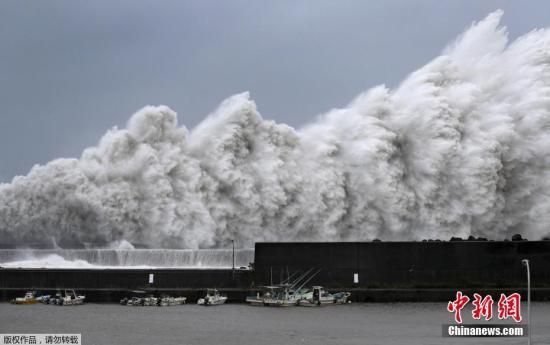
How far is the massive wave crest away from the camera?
47.3 meters

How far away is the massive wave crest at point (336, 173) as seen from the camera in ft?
155

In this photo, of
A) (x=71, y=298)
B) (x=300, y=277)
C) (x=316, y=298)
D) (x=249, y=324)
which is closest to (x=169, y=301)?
(x=71, y=298)

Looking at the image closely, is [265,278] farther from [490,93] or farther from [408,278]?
[490,93]

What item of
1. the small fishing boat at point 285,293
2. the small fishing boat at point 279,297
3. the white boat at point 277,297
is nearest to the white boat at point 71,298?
the small fishing boat at point 285,293

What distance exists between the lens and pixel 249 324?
3206 centimetres

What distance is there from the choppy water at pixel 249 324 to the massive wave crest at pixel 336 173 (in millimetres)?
9709

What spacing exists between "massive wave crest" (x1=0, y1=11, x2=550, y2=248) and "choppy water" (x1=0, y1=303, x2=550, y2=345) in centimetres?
971

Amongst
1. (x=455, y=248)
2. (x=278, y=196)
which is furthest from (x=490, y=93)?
(x=455, y=248)

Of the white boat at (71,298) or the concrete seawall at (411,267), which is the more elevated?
the concrete seawall at (411,267)

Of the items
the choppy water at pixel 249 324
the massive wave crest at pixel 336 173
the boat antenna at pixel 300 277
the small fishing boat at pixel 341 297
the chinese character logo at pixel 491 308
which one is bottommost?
the choppy water at pixel 249 324

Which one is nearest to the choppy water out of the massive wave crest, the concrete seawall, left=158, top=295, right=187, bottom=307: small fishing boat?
left=158, top=295, right=187, bottom=307: small fishing boat

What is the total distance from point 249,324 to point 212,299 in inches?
234

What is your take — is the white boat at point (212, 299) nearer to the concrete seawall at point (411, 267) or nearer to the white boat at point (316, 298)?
the concrete seawall at point (411, 267)

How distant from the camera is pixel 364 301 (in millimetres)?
37375
